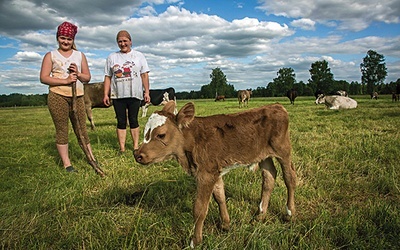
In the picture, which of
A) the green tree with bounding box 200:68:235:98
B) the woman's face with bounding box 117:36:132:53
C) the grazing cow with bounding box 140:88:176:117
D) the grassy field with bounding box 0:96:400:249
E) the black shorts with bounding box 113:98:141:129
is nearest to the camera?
the grassy field with bounding box 0:96:400:249

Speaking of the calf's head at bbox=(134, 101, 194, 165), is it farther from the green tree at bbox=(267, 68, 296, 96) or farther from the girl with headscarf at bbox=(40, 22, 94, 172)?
the green tree at bbox=(267, 68, 296, 96)

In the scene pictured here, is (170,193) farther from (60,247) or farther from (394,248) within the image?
(394,248)

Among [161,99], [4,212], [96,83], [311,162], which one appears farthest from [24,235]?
[161,99]

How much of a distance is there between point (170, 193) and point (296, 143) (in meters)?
4.72

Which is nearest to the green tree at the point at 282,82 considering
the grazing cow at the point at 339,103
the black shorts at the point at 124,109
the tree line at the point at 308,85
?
the tree line at the point at 308,85

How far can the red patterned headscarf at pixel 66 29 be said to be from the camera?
5082mm

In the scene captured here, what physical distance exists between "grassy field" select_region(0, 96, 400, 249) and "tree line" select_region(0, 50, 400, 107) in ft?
255

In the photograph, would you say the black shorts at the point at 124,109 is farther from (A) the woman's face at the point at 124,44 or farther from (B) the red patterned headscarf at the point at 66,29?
(B) the red patterned headscarf at the point at 66,29

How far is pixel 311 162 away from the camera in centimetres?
578

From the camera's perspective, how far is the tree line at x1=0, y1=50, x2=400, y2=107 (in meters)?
90.7

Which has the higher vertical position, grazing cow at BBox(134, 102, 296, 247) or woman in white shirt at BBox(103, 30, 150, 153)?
woman in white shirt at BBox(103, 30, 150, 153)

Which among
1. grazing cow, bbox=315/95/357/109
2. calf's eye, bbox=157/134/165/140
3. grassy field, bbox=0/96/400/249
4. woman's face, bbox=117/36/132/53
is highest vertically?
woman's face, bbox=117/36/132/53

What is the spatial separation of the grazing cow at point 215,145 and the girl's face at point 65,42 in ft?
9.79

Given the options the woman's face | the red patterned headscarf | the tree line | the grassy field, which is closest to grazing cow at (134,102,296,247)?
the grassy field
